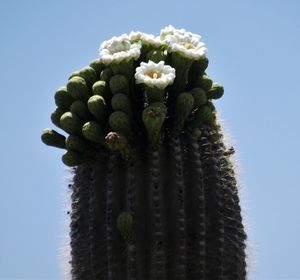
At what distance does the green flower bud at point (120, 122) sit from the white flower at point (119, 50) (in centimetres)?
60

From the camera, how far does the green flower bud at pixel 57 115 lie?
727cm

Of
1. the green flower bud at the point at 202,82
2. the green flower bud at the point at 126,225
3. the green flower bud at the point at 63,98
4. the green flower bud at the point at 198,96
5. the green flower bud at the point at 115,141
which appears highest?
the green flower bud at the point at 202,82

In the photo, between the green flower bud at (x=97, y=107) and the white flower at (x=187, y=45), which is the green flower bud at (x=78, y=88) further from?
the white flower at (x=187, y=45)

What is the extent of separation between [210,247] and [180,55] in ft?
6.11

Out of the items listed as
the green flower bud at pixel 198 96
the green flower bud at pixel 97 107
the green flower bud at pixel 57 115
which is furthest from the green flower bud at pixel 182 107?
the green flower bud at pixel 57 115

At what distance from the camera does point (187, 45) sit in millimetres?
7145

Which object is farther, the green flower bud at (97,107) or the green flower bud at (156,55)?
the green flower bud at (156,55)

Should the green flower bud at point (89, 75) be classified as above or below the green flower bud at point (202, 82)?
above

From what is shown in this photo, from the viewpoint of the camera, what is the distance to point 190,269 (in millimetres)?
6445

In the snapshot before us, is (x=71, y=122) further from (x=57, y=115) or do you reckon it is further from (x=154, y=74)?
(x=154, y=74)

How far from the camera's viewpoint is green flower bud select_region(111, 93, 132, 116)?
664 centimetres

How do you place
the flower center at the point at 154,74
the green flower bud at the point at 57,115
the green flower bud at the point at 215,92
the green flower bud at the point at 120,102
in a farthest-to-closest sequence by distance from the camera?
the green flower bud at the point at 215,92 → the green flower bud at the point at 57,115 → the flower center at the point at 154,74 → the green flower bud at the point at 120,102

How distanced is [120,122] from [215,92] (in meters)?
1.29

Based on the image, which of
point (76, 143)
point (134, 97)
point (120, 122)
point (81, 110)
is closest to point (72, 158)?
point (76, 143)
